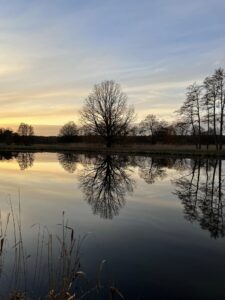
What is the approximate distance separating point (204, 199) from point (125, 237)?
249 inches

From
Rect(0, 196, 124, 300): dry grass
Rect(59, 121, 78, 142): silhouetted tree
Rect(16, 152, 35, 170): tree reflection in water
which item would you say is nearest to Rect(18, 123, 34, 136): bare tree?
Rect(59, 121, 78, 142): silhouetted tree

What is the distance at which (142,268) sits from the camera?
765 cm

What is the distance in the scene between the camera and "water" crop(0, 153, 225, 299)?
6.77 metres

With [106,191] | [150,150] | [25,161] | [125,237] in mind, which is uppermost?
[150,150]

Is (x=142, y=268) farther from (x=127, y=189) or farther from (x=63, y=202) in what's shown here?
(x=127, y=189)

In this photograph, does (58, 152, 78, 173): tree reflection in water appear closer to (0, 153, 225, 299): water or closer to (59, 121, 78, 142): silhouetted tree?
(0, 153, 225, 299): water

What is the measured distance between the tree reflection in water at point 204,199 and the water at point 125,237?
1.1 inches

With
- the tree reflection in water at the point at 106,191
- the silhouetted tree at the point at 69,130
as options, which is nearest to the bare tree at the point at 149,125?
the silhouetted tree at the point at 69,130

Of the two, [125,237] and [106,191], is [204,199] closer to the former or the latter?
[106,191]

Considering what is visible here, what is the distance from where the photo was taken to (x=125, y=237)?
32.7 feet

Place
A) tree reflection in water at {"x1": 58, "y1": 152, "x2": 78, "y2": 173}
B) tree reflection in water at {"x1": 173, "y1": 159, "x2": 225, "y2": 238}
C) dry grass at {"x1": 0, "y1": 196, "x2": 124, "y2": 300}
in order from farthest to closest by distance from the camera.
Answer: tree reflection in water at {"x1": 58, "y1": 152, "x2": 78, "y2": 173} → tree reflection in water at {"x1": 173, "y1": 159, "x2": 225, "y2": 238} → dry grass at {"x1": 0, "y1": 196, "x2": 124, "y2": 300}

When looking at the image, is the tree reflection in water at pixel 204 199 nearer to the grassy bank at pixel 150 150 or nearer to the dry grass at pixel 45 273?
the dry grass at pixel 45 273

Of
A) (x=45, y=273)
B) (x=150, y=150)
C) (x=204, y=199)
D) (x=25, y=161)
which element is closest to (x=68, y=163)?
(x=25, y=161)

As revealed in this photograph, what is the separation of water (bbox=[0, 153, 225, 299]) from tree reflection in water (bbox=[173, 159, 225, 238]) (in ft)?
0.09
